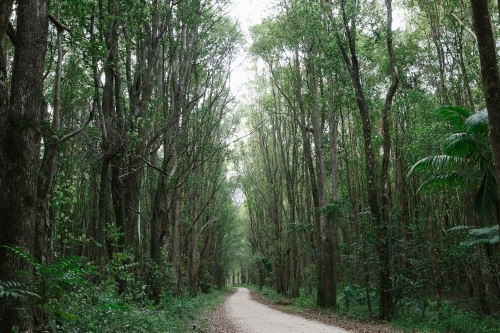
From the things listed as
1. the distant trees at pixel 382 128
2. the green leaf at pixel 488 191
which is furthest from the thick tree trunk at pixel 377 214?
the green leaf at pixel 488 191

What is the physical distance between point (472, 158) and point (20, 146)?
11.5m

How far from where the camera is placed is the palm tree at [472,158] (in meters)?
9.94

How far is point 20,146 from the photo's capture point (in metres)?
5.16

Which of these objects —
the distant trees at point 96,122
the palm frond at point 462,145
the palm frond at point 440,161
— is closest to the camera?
the distant trees at point 96,122

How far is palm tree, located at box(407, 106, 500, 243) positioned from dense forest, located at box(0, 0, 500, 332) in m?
0.05

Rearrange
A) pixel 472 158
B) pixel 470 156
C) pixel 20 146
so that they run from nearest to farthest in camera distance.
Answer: pixel 20 146 < pixel 470 156 < pixel 472 158

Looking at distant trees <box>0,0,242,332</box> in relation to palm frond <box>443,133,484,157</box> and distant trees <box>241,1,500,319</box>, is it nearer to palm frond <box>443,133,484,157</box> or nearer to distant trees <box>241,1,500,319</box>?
distant trees <box>241,1,500,319</box>

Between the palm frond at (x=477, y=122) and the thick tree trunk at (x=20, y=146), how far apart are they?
31.9ft

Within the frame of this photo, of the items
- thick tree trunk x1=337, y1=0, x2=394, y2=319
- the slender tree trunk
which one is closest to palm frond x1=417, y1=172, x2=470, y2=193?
thick tree trunk x1=337, y1=0, x2=394, y2=319

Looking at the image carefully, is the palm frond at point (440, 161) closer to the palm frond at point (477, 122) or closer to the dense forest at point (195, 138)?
the dense forest at point (195, 138)

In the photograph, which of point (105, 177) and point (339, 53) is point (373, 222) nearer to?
point (339, 53)

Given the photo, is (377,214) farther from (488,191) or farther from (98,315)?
(98,315)

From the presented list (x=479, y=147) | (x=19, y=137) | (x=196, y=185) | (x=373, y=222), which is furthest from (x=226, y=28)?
(x=19, y=137)

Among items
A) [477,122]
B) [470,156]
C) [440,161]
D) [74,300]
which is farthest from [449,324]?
[74,300]
